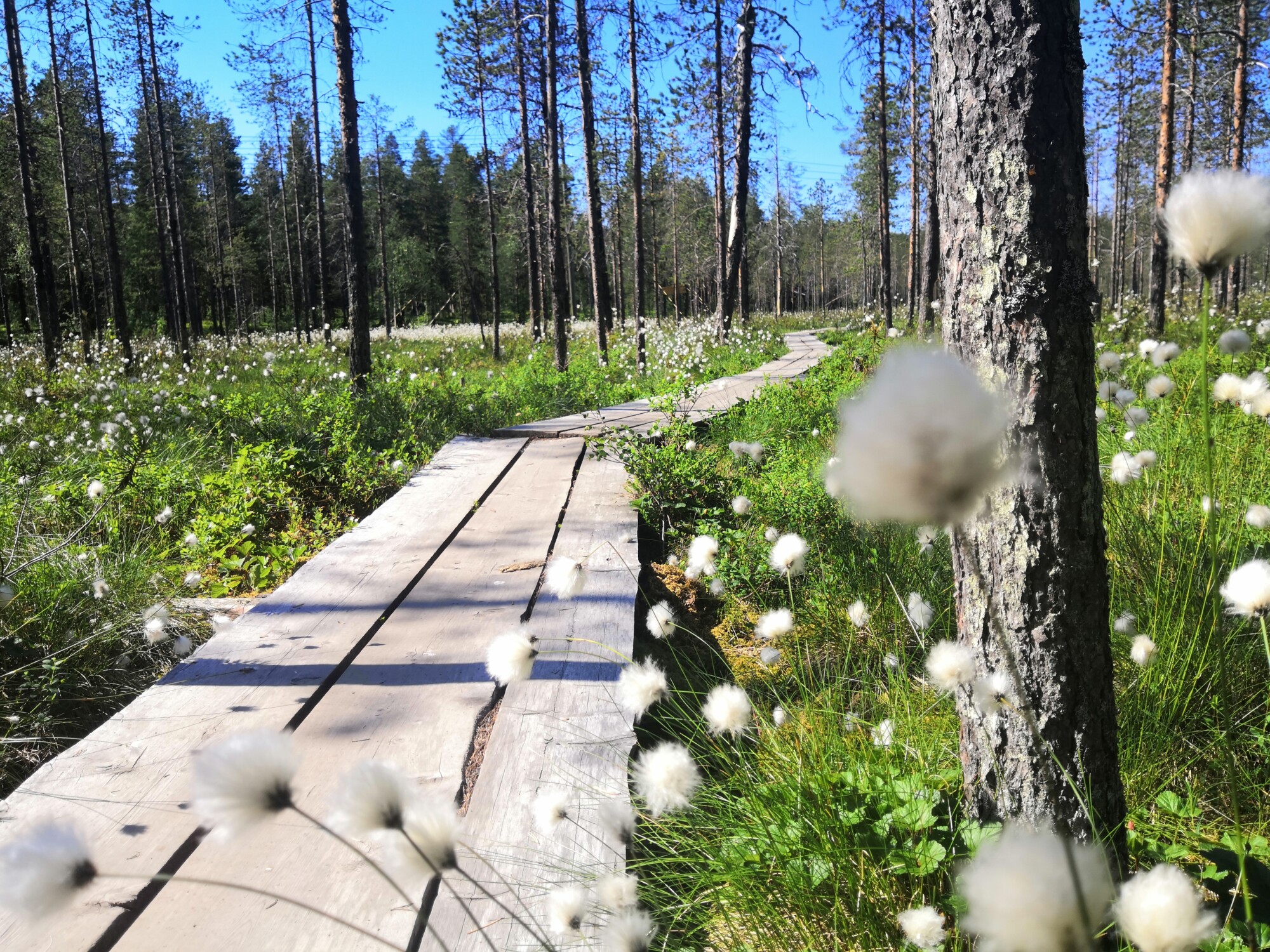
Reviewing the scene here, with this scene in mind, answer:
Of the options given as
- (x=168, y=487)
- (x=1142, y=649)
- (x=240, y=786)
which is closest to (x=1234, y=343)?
(x=1142, y=649)

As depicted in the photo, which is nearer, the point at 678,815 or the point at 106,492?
the point at 678,815

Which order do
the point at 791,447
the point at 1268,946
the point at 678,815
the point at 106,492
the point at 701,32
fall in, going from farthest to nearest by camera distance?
1. the point at 701,32
2. the point at 791,447
3. the point at 106,492
4. the point at 678,815
5. the point at 1268,946

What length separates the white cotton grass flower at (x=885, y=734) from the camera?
182 centimetres

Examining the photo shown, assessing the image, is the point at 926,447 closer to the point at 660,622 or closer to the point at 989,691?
the point at 989,691

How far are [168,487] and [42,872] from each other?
527 centimetres

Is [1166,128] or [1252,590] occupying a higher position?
[1166,128]

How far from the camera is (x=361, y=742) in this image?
2189 millimetres

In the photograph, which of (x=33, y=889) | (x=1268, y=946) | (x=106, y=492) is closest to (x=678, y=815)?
(x=1268, y=946)

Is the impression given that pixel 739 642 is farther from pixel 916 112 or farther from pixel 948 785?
pixel 916 112

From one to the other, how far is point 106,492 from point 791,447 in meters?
5.14

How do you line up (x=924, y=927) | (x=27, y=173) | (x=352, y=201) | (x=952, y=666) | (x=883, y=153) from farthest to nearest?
(x=883, y=153) → (x=27, y=173) → (x=352, y=201) → (x=952, y=666) → (x=924, y=927)

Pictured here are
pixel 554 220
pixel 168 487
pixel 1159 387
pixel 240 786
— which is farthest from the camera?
pixel 554 220

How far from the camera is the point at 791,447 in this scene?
602 cm

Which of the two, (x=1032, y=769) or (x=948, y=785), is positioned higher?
(x=1032, y=769)
